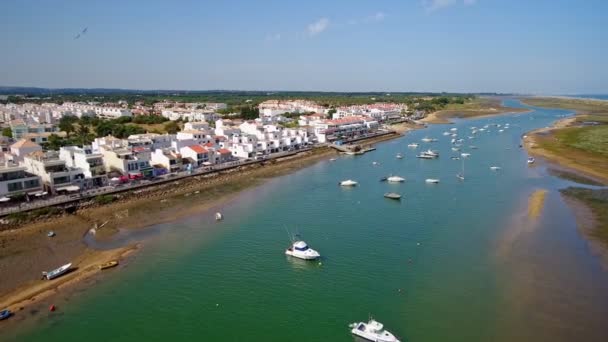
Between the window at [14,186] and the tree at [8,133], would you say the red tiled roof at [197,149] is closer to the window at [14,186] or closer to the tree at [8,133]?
the window at [14,186]

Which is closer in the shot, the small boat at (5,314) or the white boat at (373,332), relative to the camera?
the white boat at (373,332)

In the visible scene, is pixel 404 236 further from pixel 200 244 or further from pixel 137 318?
pixel 137 318

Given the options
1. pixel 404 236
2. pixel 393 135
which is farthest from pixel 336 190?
pixel 393 135

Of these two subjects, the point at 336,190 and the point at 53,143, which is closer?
the point at 336,190

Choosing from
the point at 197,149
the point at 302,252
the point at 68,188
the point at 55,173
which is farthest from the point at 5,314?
the point at 197,149

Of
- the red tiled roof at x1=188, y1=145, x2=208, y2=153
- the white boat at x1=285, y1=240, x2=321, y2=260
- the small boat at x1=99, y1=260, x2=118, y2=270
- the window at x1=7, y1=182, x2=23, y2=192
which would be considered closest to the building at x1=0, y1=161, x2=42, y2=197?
the window at x1=7, y1=182, x2=23, y2=192

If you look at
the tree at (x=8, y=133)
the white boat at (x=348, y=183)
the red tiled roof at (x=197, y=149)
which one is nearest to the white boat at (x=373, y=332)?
the white boat at (x=348, y=183)
